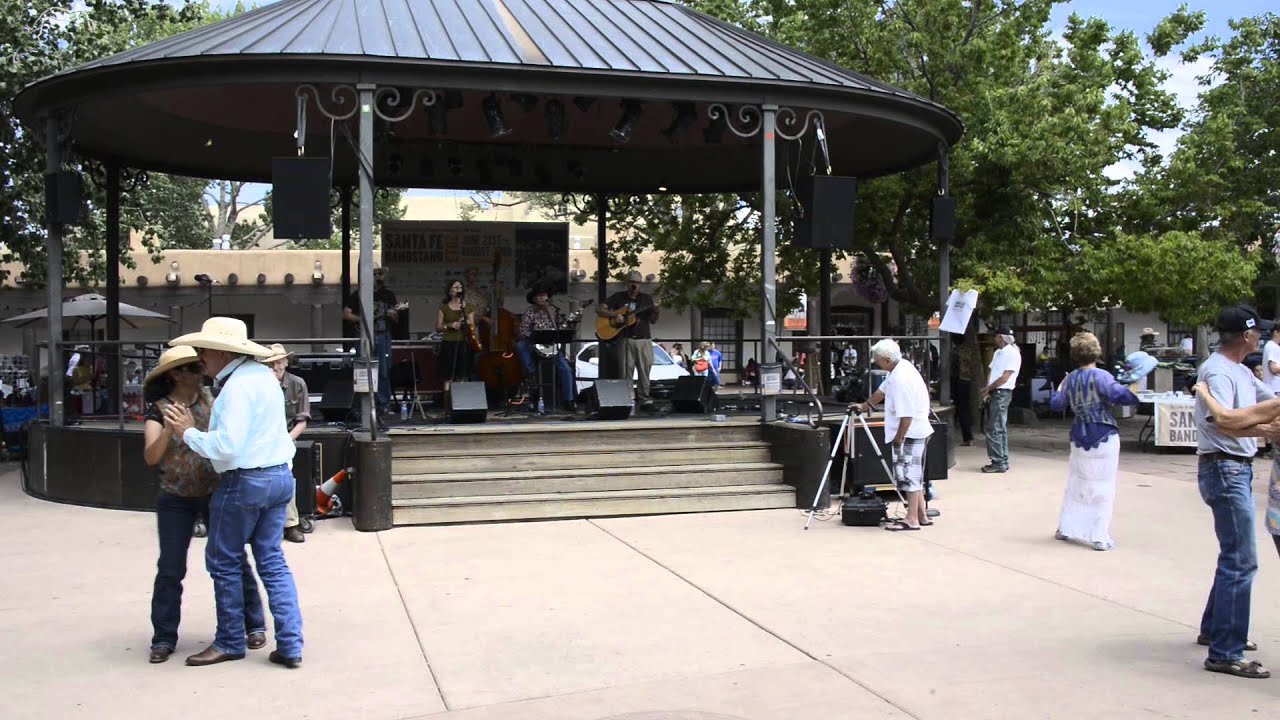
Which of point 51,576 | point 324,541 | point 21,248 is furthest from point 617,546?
point 21,248

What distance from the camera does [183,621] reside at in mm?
6656

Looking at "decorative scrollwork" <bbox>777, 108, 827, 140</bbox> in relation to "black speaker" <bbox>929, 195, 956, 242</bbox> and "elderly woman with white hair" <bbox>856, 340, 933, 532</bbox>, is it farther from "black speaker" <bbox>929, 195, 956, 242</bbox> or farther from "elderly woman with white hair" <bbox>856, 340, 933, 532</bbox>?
"elderly woman with white hair" <bbox>856, 340, 933, 532</bbox>

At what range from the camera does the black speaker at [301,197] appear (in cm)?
1030

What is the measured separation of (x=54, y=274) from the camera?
486 inches

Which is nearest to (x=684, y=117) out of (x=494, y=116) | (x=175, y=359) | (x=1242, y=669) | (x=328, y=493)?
(x=494, y=116)

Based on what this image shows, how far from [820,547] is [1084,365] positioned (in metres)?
2.50

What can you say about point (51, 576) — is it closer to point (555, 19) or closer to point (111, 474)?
point (111, 474)

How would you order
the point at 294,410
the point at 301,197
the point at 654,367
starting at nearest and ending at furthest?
the point at 294,410 → the point at 301,197 → the point at 654,367

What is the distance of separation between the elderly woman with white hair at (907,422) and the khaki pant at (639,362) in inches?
179

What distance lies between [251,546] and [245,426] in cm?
60

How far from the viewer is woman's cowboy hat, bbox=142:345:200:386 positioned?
5.75 m

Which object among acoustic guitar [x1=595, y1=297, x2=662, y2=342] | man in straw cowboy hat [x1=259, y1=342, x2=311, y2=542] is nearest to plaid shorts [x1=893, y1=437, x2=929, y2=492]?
acoustic guitar [x1=595, y1=297, x2=662, y2=342]

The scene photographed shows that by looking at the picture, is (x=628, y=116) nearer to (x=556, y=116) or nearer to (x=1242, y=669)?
(x=556, y=116)

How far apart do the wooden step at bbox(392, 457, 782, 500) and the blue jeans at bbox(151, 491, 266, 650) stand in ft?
14.2
